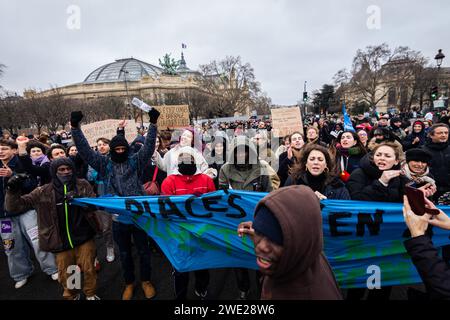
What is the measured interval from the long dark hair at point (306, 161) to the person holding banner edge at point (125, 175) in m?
1.73

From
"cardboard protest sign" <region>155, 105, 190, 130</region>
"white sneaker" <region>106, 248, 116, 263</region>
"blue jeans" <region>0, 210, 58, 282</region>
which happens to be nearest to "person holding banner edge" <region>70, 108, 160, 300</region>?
"white sneaker" <region>106, 248, 116, 263</region>

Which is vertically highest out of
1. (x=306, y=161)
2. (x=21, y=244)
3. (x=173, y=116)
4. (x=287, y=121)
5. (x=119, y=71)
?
(x=119, y=71)

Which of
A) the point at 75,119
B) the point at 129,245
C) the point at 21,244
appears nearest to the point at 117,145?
the point at 75,119

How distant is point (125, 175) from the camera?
2.84m

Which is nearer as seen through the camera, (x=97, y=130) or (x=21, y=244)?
(x=21, y=244)

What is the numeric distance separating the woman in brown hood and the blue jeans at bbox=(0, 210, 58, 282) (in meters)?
3.43

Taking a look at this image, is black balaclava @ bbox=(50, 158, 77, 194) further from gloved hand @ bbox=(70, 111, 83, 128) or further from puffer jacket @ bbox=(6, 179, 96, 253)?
gloved hand @ bbox=(70, 111, 83, 128)

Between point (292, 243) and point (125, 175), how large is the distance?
2.38m

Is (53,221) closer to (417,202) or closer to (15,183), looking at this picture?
(15,183)

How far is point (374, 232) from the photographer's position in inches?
87.6

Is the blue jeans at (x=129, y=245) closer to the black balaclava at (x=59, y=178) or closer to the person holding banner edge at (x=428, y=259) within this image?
the black balaclava at (x=59, y=178)

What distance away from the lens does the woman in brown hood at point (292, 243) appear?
97cm
